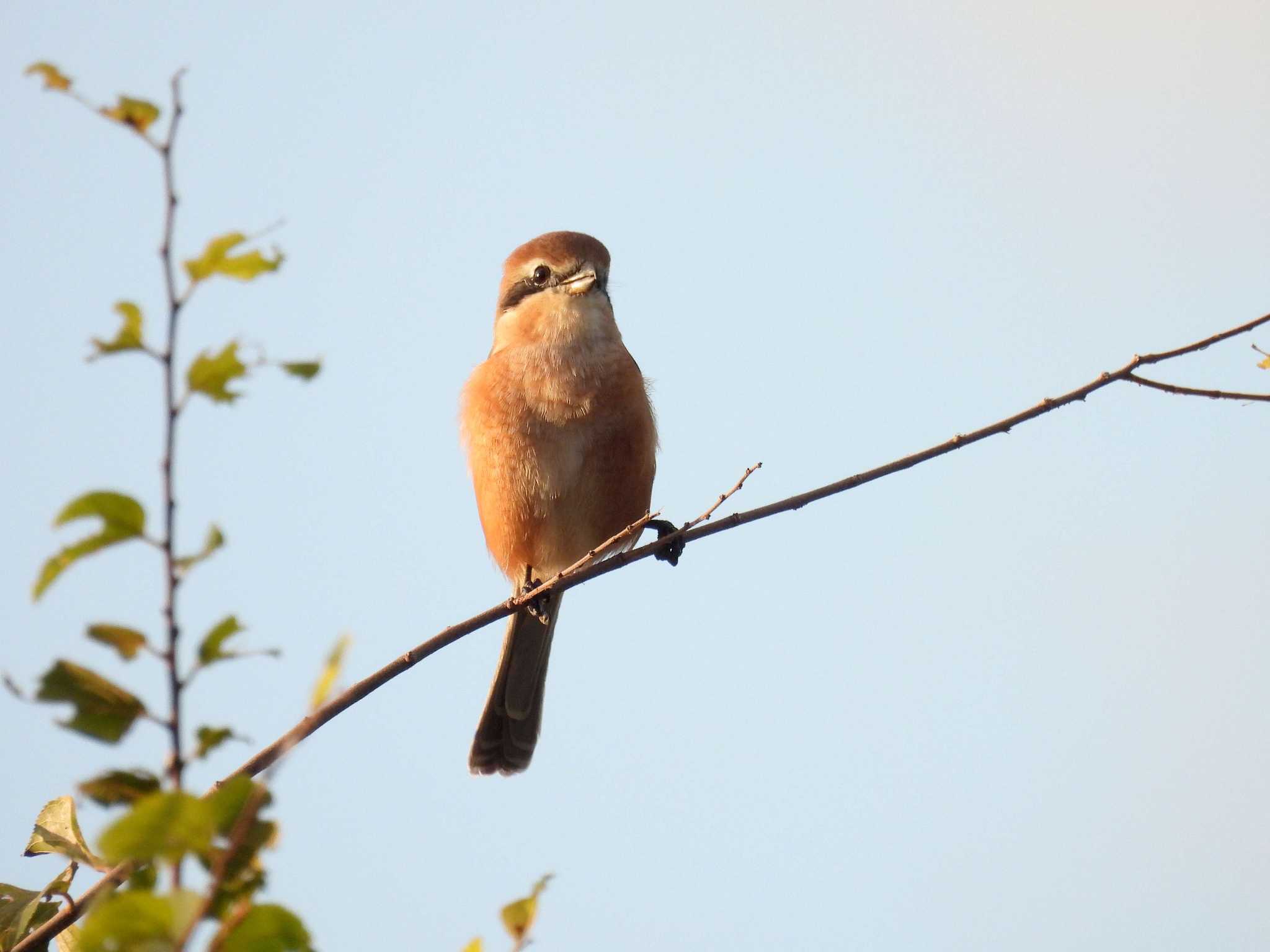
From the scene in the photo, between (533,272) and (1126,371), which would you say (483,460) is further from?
(1126,371)

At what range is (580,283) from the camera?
682 cm

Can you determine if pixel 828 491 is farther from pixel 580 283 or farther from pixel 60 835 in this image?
pixel 580 283

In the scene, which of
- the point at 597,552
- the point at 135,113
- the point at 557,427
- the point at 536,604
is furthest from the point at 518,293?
the point at 135,113

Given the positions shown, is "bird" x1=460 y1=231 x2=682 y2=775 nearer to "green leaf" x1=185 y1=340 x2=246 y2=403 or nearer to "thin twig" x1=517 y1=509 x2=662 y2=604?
"thin twig" x1=517 y1=509 x2=662 y2=604

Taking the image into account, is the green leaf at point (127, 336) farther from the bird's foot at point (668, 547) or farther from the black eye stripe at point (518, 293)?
the black eye stripe at point (518, 293)

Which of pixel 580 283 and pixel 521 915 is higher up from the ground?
pixel 580 283

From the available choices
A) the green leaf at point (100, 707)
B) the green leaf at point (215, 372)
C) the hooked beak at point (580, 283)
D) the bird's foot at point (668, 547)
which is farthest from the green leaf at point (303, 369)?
the hooked beak at point (580, 283)

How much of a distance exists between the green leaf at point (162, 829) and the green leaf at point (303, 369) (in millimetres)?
641

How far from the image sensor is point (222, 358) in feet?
5.36

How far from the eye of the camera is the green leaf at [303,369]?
5.79 feet

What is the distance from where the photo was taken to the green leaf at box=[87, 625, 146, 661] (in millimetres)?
1706

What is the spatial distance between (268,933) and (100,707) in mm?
422

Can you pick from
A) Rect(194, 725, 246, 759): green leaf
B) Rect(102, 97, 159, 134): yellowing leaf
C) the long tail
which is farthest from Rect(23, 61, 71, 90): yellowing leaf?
the long tail

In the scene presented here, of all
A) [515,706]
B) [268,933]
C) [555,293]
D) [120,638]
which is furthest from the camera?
[515,706]
